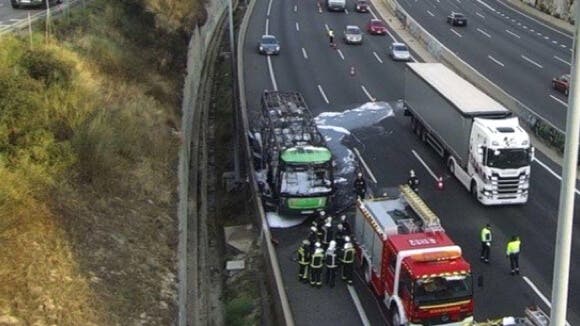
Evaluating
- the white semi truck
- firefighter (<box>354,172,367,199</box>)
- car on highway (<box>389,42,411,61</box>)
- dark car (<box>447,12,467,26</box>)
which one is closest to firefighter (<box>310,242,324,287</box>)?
firefighter (<box>354,172,367,199</box>)

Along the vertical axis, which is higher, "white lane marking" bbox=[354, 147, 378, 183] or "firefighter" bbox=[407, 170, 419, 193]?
"firefighter" bbox=[407, 170, 419, 193]

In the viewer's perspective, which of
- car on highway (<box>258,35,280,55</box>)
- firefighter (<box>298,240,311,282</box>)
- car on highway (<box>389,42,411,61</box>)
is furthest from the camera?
car on highway (<box>258,35,280,55</box>)

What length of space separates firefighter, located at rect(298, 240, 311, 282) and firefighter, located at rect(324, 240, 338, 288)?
525 mm

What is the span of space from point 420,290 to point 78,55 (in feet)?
49.6

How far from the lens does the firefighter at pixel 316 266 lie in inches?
740

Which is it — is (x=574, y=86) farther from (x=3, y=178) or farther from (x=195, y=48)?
(x=195, y=48)

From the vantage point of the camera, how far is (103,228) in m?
17.9

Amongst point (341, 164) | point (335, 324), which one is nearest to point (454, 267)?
point (335, 324)

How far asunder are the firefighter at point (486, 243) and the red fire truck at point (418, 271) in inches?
102

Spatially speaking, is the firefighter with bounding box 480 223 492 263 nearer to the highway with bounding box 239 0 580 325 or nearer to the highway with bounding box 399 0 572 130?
the highway with bounding box 239 0 580 325

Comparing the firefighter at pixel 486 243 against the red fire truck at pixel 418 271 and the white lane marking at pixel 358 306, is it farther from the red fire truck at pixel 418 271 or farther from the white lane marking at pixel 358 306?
the white lane marking at pixel 358 306

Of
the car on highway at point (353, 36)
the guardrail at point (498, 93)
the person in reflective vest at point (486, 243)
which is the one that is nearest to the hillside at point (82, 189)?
the person in reflective vest at point (486, 243)

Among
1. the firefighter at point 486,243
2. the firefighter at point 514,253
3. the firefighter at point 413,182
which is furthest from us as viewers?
the firefighter at point 413,182

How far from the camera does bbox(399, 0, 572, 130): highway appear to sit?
3891 cm
